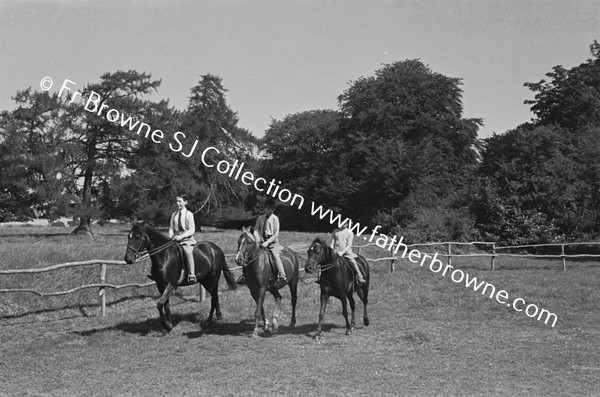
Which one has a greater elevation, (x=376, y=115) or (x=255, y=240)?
(x=376, y=115)

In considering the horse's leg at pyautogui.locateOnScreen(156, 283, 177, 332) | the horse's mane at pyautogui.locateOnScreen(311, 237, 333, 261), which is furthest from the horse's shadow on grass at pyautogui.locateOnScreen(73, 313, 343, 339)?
the horse's mane at pyautogui.locateOnScreen(311, 237, 333, 261)

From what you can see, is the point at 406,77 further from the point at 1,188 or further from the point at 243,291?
the point at 243,291

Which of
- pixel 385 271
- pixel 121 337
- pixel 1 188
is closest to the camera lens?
pixel 121 337

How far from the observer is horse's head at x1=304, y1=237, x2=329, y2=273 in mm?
12625

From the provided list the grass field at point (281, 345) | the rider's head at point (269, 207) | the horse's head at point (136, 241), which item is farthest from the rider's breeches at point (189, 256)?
the rider's head at point (269, 207)

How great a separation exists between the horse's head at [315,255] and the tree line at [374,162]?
22.5 metres

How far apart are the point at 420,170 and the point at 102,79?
82.0 feet

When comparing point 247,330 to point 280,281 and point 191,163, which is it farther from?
point 191,163

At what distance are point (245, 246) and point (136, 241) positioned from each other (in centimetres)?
227

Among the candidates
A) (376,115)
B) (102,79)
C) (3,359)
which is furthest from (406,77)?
(3,359)

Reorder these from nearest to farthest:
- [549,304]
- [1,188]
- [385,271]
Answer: [549,304]
[385,271]
[1,188]

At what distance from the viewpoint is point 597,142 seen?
3791 cm

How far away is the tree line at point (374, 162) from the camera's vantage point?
35438mm

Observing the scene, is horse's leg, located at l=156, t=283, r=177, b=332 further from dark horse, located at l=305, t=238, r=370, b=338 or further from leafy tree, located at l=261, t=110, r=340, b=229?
leafy tree, located at l=261, t=110, r=340, b=229
